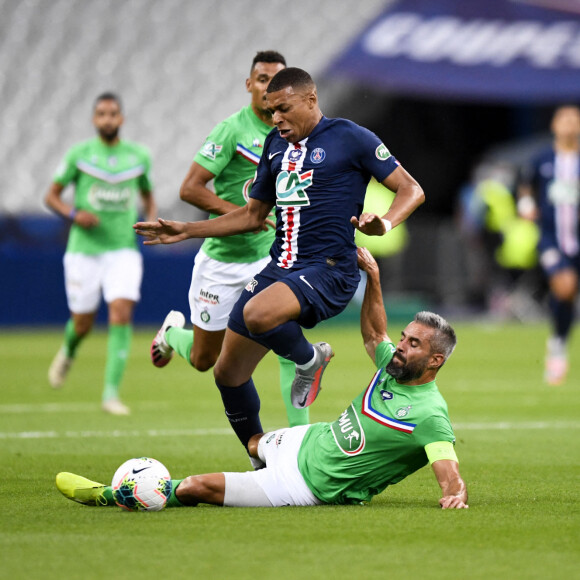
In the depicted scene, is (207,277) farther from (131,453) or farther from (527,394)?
(527,394)

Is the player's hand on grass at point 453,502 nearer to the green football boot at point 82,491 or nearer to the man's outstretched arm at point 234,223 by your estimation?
the green football boot at point 82,491

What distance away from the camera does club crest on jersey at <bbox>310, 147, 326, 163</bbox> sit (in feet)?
22.3

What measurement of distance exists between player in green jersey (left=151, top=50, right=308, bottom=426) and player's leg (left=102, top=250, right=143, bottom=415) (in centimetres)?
247

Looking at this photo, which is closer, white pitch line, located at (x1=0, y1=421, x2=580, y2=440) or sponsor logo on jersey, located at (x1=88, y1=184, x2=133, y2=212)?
white pitch line, located at (x1=0, y1=421, x2=580, y2=440)

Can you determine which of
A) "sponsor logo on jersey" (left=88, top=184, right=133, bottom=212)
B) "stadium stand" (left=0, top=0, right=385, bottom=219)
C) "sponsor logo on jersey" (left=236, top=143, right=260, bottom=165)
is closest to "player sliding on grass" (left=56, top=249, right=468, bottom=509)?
"sponsor logo on jersey" (left=236, top=143, right=260, bottom=165)

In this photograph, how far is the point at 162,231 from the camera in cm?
689

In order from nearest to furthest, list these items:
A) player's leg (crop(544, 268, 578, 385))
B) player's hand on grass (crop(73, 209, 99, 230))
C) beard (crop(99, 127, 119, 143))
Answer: player's hand on grass (crop(73, 209, 99, 230)) → beard (crop(99, 127, 119, 143)) → player's leg (crop(544, 268, 578, 385))

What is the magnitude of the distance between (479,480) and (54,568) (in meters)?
3.30

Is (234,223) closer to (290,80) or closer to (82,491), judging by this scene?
(290,80)

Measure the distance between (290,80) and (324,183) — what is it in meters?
0.58

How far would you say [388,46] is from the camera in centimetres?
2631

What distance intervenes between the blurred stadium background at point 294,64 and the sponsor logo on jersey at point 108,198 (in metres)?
11.6

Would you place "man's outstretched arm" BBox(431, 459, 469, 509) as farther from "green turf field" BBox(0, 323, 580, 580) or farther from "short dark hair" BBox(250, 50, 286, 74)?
"short dark hair" BBox(250, 50, 286, 74)

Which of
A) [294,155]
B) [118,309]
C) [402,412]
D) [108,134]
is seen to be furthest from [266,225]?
[108,134]
